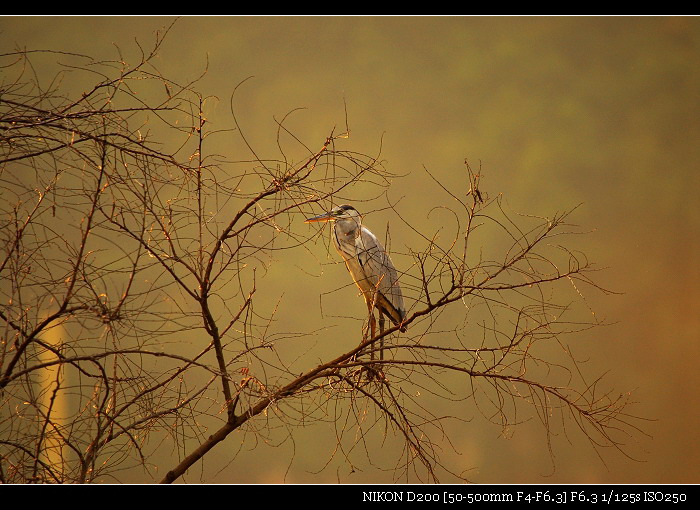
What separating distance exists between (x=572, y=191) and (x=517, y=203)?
284 millimetres

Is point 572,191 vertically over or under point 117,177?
over

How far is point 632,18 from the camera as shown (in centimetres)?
365

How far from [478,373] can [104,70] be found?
2.15m

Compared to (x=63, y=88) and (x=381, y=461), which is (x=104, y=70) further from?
(x=381, y=461)

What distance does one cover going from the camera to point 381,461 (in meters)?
3.66
